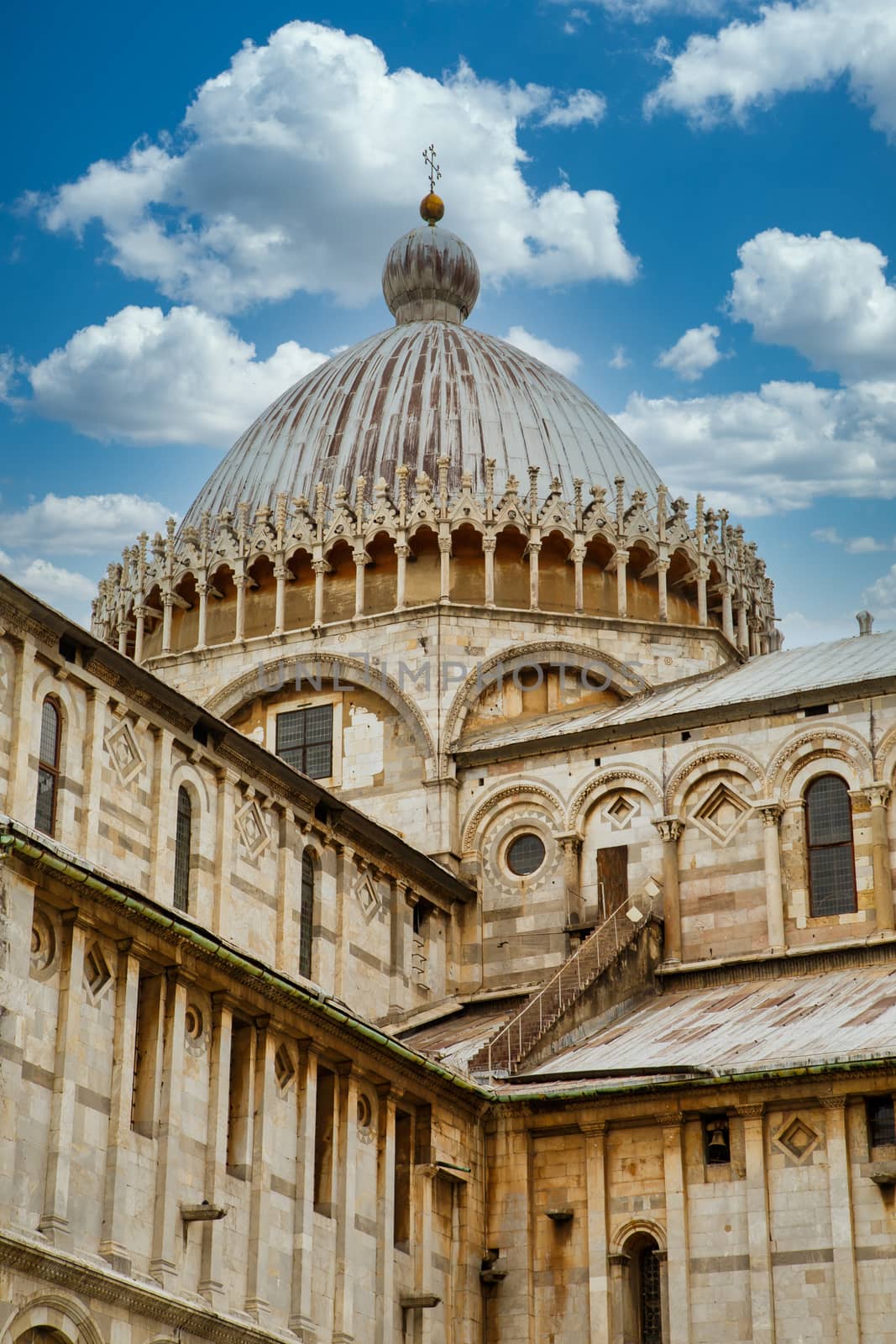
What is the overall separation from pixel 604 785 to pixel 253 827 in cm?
736

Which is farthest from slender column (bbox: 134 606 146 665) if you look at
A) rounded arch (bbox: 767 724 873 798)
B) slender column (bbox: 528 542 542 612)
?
rounded arch (bbox: 767 724 873 798)

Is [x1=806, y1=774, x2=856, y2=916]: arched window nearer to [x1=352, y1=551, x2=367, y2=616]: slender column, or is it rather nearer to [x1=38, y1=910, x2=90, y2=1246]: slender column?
[x1=352, y1=551, x2=367, y2=616]: slender column

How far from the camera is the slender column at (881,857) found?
120 ft

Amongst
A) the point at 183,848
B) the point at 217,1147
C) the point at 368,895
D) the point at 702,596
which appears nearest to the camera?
the point at 217,1147

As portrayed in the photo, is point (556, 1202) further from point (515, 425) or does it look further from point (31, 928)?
point (515, 425)

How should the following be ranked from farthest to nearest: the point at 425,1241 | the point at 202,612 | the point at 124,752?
the point at 202,612, the point at 124,752, the point at 425,1241

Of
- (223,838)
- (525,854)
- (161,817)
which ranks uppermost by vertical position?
(525,854)

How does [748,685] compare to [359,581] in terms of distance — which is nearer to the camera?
[748,685]

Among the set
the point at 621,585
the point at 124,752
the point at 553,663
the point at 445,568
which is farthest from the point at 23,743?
the point at 621,585

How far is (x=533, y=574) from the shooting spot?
43.7 meters

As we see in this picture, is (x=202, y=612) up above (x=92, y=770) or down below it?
above

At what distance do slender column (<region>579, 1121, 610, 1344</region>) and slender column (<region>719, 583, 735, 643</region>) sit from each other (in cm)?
1577

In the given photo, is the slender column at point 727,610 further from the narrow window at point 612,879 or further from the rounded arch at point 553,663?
the narrow window at point 612,879

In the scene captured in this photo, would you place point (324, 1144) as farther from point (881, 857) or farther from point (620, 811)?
point (881, 857)
